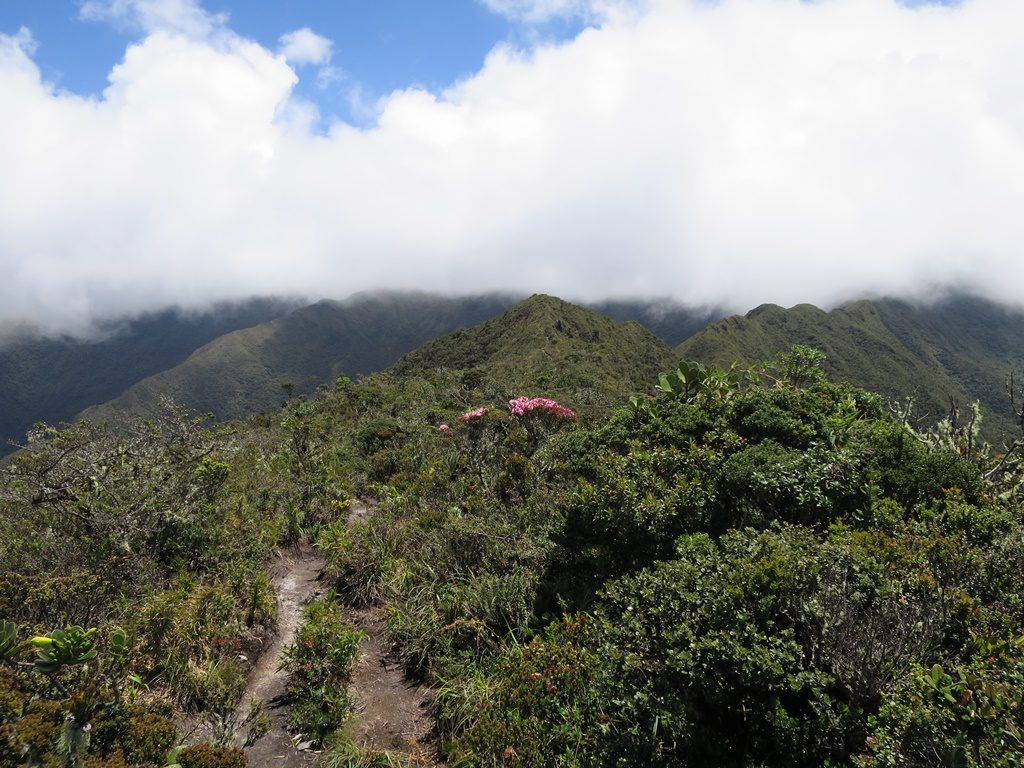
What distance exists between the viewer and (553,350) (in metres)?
51.8

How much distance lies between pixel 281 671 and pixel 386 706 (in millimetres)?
1451

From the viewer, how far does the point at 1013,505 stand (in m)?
5.81

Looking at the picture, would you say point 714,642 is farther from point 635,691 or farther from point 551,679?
point 551,679

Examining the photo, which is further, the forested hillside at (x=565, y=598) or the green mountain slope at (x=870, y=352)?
the green mountain slope at (x=870, y=352)

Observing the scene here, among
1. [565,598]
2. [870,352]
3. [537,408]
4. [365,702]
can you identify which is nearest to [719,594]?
[565,598]

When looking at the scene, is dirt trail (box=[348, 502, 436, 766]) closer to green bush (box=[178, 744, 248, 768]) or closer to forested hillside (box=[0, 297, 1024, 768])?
forested hillside (box=[0, 297, 1024, 768])

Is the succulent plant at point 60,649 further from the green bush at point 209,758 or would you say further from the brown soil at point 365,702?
the brown soil at point 365,702

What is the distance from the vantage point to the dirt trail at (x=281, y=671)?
17.5 ft

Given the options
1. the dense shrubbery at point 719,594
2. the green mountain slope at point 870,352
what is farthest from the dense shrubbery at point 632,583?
the green mountain slope at point 870,352

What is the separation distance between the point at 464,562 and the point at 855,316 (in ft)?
697

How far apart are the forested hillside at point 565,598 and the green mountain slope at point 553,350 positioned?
21.7 m

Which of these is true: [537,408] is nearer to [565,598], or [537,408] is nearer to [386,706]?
[565,598]

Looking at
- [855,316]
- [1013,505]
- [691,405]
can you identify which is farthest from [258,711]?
[855,316]

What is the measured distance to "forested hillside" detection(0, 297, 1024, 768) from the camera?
3.70 meters
